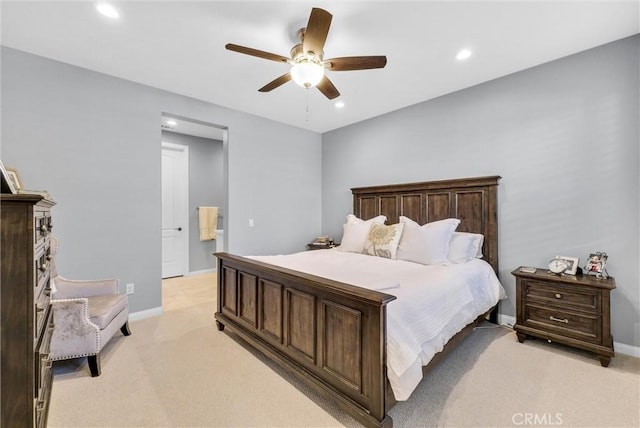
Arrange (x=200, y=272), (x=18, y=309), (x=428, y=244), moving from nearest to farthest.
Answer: (x=18, y=309)
(x=428, y=244)
(x=200, y=272)

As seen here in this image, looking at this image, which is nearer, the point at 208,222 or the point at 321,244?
the point at 321,244

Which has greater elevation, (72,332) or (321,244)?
(321,244)

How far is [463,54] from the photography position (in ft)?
8.64

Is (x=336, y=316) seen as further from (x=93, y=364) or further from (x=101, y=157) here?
(x=101, y=157)

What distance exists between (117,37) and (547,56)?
394 cm

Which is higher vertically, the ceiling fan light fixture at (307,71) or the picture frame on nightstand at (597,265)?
the ceiling fan light fixture at (307,71)

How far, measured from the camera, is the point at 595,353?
2328 millimetres

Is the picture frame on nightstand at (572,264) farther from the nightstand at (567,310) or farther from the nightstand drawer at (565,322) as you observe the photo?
the nightstand drawer at (565,322)

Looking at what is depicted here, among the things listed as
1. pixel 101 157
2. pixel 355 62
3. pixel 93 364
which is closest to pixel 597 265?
pixel 355 62

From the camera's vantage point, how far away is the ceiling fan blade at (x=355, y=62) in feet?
6.84

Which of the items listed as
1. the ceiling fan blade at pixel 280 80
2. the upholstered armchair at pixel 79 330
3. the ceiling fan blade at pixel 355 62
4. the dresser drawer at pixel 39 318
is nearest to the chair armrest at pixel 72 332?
the upholstered armchair at pixel 79 330

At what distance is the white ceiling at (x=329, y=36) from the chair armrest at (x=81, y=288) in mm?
2118

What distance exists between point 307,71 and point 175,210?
433 centimetres

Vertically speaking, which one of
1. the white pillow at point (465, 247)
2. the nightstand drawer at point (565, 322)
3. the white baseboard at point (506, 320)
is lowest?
the white baseboard at point (506, 320)
